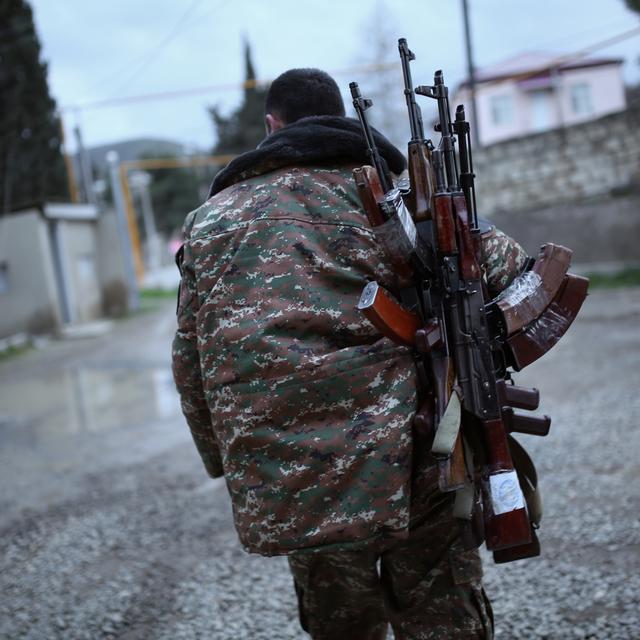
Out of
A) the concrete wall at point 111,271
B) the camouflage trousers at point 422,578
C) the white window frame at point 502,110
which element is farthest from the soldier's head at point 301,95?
the white window frame at point 502,110

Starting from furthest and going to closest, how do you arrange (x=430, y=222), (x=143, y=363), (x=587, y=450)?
(x=143, y=363) → (x=587, y=450) → (x=430, y=222)

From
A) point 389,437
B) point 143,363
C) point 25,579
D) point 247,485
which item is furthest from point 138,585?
point 143,363

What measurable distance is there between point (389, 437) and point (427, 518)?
322 millimetres

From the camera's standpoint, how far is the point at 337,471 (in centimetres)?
176

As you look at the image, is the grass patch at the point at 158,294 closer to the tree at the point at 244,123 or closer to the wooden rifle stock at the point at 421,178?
the tree at the point at 244,123

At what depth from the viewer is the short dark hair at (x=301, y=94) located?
6.74ft

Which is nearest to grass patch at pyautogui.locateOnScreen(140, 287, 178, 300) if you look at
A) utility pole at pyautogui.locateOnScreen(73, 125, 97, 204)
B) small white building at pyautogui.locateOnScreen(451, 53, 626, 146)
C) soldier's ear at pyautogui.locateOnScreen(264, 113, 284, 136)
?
utility pole at pyautogui.locateOnScreen(73, 125, 97, 204)

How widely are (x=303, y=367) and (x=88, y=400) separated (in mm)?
7164

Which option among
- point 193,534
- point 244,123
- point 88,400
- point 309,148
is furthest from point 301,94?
point 244,123

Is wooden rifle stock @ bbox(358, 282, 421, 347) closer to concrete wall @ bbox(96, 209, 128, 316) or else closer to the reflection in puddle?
the reflection in puddle

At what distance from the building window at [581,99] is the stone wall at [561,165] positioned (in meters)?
26.6

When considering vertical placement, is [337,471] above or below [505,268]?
below

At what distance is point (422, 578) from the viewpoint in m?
1.97

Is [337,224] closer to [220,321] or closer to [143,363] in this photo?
[220,321]
